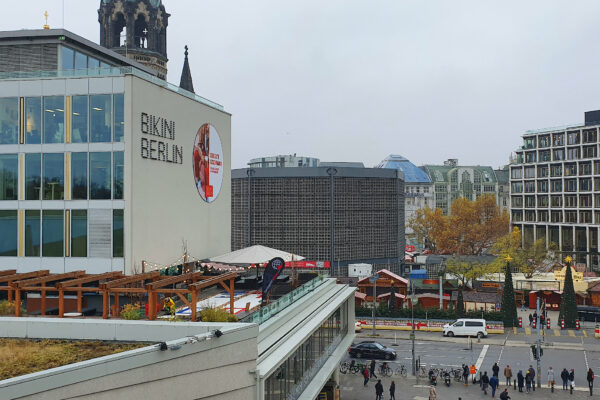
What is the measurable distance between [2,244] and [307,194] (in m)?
A: 47.4

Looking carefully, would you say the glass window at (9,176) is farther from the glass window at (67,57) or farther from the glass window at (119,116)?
the glass window at (67,57)

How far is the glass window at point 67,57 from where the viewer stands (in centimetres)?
3222

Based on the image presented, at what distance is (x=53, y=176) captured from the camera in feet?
94.3

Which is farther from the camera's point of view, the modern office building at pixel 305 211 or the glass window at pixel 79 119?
the modern office building at pixel 305 211

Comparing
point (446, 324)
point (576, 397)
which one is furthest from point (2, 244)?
point (446, 324)

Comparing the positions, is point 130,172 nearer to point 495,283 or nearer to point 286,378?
point 286,378

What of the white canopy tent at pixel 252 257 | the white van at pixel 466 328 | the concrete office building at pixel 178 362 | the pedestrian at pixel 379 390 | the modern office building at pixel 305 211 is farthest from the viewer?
the modern office building at pixel 305 211

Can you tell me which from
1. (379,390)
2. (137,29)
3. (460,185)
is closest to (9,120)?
(379,390)

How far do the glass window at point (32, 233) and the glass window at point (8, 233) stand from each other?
0.60m

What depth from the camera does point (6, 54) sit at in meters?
32.3

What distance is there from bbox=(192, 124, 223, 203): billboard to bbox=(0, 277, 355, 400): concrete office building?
16.5 metres

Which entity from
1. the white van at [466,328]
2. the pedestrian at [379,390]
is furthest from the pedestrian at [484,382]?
the white van at [466,328]

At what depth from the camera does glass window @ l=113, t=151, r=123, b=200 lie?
28469 millimetres

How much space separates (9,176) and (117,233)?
19.4 feet
